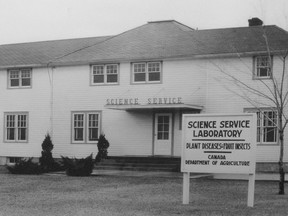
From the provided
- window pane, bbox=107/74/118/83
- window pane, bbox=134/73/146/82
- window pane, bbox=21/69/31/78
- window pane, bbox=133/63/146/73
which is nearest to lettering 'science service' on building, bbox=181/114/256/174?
window pane, bbox=134/73/146/82

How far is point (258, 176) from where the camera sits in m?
24.4

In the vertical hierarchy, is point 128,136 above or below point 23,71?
below

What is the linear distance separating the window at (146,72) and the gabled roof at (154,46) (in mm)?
Result: 516

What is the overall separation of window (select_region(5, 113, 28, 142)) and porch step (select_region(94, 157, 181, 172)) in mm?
6299

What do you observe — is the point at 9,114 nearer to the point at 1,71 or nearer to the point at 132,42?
the point at 1,71

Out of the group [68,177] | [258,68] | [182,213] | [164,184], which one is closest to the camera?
[182,213]

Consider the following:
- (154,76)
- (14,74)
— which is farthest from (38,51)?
(154,76)

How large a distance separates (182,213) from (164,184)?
7.39 meters

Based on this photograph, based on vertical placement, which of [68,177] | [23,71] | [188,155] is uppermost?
[23,71]

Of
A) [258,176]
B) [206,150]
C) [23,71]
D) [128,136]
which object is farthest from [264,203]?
[23,71]

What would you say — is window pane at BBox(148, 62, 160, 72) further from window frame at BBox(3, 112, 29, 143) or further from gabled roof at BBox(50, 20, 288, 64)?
window frame at BBox(3, 112, 29, 143)

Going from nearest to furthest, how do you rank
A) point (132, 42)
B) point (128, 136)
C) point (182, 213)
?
point (182, 213) → point (128, 136) → point (132, 42)

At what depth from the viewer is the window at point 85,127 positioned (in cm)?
3036

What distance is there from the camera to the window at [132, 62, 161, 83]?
28922 millimetres
